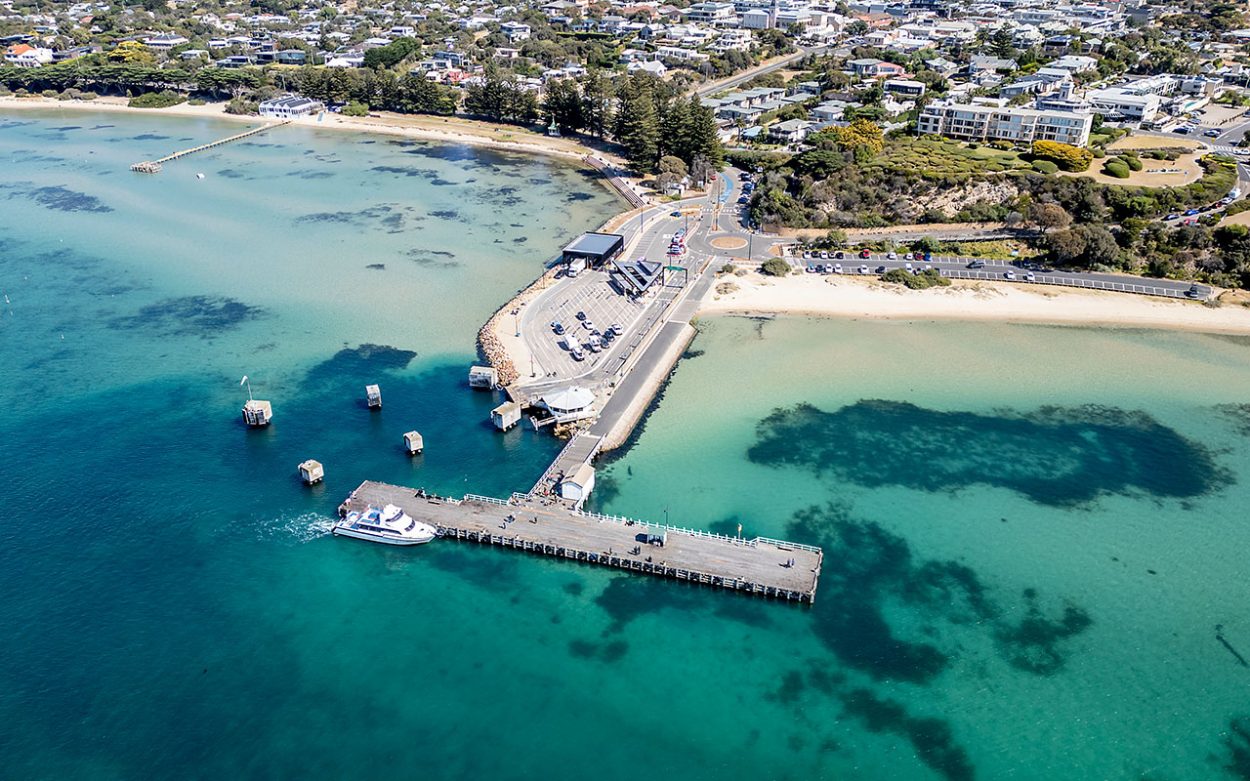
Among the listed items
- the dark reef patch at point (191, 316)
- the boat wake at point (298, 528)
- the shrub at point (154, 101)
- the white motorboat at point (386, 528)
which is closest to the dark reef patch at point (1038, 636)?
the white motorboat at point (386, 528)

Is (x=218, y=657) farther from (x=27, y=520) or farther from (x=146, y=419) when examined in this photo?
(x=146, y=419)

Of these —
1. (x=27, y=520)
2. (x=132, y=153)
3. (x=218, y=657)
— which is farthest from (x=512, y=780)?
(x=132, y=153)

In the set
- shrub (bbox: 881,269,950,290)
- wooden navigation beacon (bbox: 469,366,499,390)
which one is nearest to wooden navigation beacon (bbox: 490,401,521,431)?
wooden navigation beacon (bbox: 469,366,499,390)

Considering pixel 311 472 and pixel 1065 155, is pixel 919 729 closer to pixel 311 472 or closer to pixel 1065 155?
pixel 311 472

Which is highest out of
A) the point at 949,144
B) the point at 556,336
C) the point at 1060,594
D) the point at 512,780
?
the point at 949,144

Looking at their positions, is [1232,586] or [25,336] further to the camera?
[25,336]

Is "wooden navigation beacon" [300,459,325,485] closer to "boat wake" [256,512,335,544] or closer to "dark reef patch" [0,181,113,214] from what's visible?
"boat wake" [256,512,335,544]

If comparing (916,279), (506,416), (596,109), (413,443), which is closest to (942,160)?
(916,279)
